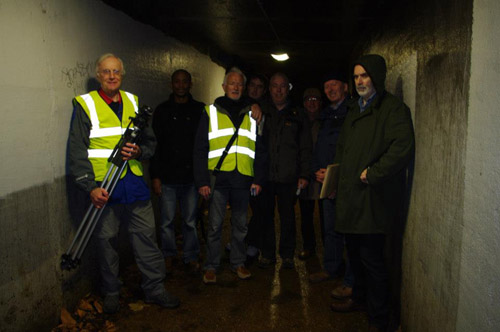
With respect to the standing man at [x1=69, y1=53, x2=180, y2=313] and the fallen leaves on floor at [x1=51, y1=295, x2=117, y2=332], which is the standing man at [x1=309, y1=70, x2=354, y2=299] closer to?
the standing man at [x1=69, y1=53, x2=180, y2=313]

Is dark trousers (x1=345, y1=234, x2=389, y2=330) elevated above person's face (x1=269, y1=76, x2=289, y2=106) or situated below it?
below

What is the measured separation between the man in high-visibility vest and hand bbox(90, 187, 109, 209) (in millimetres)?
1065

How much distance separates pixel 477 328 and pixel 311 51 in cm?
698

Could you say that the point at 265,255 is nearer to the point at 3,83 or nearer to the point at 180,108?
the point at 180,108

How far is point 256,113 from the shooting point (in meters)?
4.02

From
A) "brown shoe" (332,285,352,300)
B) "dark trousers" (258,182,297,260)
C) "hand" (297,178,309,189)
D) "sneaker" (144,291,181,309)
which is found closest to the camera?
"sneaker" (144,291,181,309)

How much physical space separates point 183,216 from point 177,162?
604 mm

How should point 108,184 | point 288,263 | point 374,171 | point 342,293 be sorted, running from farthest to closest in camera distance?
point 288,263 < point 342,293 < point 108,184 < point 374,171

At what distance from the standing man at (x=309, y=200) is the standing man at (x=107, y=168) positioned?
1.78 m

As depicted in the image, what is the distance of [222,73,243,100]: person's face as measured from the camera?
3.92 metres

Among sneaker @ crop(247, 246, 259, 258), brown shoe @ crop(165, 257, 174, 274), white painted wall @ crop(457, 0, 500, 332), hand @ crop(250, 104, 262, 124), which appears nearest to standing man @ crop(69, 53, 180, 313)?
brown shoe @ crop(165, 257, 174, 274)

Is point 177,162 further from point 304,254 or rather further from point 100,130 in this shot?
point 304,254

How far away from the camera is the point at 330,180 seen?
10.9 ft

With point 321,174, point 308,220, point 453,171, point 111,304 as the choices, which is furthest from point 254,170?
point 453,171
